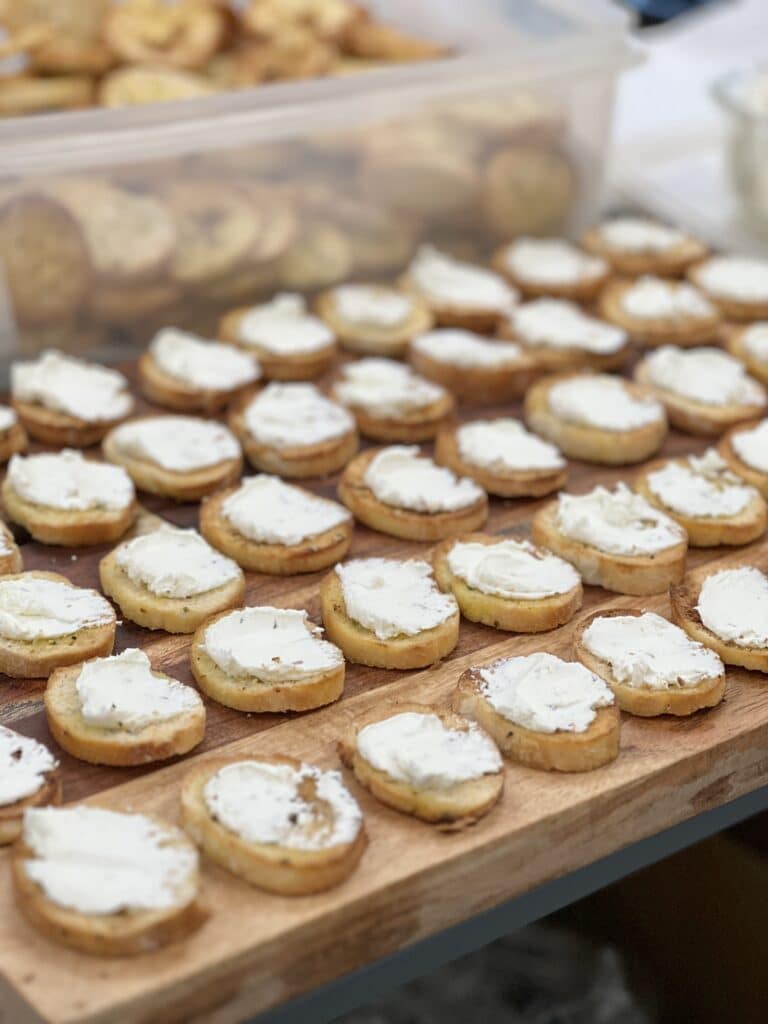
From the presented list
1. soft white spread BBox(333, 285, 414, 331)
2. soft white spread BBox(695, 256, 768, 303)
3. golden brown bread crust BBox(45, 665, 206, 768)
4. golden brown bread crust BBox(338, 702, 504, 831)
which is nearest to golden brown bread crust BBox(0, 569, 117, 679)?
golden brown bread crust BBox(45, 665, 206, 768)

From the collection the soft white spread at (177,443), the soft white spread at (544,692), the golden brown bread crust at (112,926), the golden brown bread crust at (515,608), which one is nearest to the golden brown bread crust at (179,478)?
the soft white spread at (177,443)

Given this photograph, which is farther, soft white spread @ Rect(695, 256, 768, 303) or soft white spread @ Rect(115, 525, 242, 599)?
soft white spread @ Rect(695, 256, 768, 303)

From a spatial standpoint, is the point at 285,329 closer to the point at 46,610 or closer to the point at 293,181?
the point at 293,181

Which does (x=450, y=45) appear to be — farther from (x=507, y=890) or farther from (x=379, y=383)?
(x=507, y=890)

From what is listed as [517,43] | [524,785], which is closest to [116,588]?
[524,785]

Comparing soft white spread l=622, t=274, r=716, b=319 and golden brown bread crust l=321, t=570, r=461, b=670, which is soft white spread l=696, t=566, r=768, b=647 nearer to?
golden brown bread crust l=321, t=570, r=461, b=670
